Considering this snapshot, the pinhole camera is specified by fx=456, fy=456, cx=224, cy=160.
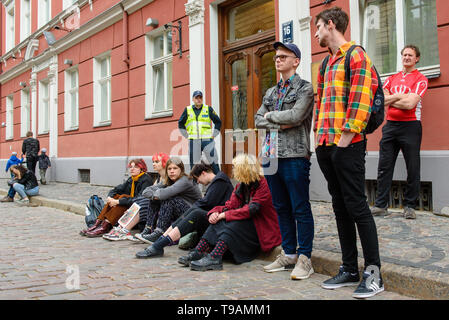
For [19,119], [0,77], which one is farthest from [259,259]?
[0,77]

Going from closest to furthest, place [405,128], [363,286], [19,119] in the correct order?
[363,286] < [405,128] < [19,119]

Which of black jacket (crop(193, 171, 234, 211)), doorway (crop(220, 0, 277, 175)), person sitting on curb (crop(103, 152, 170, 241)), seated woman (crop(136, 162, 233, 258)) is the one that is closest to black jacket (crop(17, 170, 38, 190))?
doorway (crop(220, 0, 277, 175))

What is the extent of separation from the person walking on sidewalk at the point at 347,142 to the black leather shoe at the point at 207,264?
3.47 ft

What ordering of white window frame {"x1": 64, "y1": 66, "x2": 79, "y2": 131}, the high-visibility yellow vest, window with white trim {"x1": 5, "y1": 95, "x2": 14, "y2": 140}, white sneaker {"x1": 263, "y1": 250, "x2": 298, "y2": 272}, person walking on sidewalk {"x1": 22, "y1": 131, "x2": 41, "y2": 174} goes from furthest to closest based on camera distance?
window with white trim {"x1": 5, "y1": 95, "x2": 14, "y2": 140}
white window frame {"x1": 64, "y1": 66, "x2": 79, "y2": 131}
person walking on sidewalk {"x1": 22, "y1": 131, "x2": 41, "y2": 174}
the high-visibility yellow vest
white sneaker {"x1": 263, "y1": 250, "x2": 298, "y2": 272}

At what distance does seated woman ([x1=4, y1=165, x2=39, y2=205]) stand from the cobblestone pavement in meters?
4.87

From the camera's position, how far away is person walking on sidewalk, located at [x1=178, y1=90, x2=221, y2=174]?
8.17 m

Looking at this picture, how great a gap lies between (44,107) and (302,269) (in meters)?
15.4

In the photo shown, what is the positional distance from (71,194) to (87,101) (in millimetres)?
3799

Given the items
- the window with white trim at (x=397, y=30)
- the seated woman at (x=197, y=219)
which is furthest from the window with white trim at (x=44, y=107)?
the seated woman at (x=197, y=219)

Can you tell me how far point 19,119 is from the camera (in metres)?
19.2

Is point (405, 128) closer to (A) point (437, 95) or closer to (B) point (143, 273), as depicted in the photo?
(A) point (437, 95)

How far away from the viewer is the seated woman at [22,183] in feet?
33.4

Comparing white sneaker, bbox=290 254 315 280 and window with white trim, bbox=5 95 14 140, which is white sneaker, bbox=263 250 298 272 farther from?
window with white trim, bbox=5 95 14 140

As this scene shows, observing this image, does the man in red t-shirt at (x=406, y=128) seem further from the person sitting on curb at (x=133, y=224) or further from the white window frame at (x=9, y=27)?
the white window frame at (x=9, y=27)
